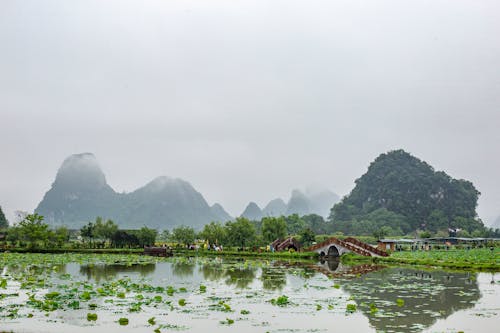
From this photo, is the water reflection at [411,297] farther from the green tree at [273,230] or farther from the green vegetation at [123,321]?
the green tree at [273,230]

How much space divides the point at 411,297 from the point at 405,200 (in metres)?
133

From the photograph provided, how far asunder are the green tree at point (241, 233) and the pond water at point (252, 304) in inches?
1329

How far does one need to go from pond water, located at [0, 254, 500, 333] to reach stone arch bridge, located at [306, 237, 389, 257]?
63.4ft

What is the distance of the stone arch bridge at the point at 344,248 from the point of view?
164 feet

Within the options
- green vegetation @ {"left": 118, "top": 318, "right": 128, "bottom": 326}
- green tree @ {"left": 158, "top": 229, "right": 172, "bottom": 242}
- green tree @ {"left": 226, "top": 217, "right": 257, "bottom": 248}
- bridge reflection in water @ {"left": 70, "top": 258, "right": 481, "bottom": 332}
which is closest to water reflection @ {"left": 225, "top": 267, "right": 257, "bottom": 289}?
bridge reflection in water @ {"left": 70, "top": 258, "right": 481, "bottom": 332}

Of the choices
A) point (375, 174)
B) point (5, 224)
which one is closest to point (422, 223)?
point (375, 174)

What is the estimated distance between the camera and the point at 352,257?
5003cm

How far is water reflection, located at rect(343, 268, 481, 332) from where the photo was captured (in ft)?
56.5

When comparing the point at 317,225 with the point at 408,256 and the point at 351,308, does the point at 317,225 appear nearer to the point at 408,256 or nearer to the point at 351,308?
the point at 408,256

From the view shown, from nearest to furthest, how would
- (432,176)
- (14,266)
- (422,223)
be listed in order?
(14,266) → (422,223) → (432,176)

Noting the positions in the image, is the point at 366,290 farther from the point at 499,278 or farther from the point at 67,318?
the point at 67,318

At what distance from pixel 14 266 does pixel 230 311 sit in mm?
25400

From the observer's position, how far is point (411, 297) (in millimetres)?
22234

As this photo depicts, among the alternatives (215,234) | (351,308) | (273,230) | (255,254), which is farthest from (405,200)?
(351,308)
